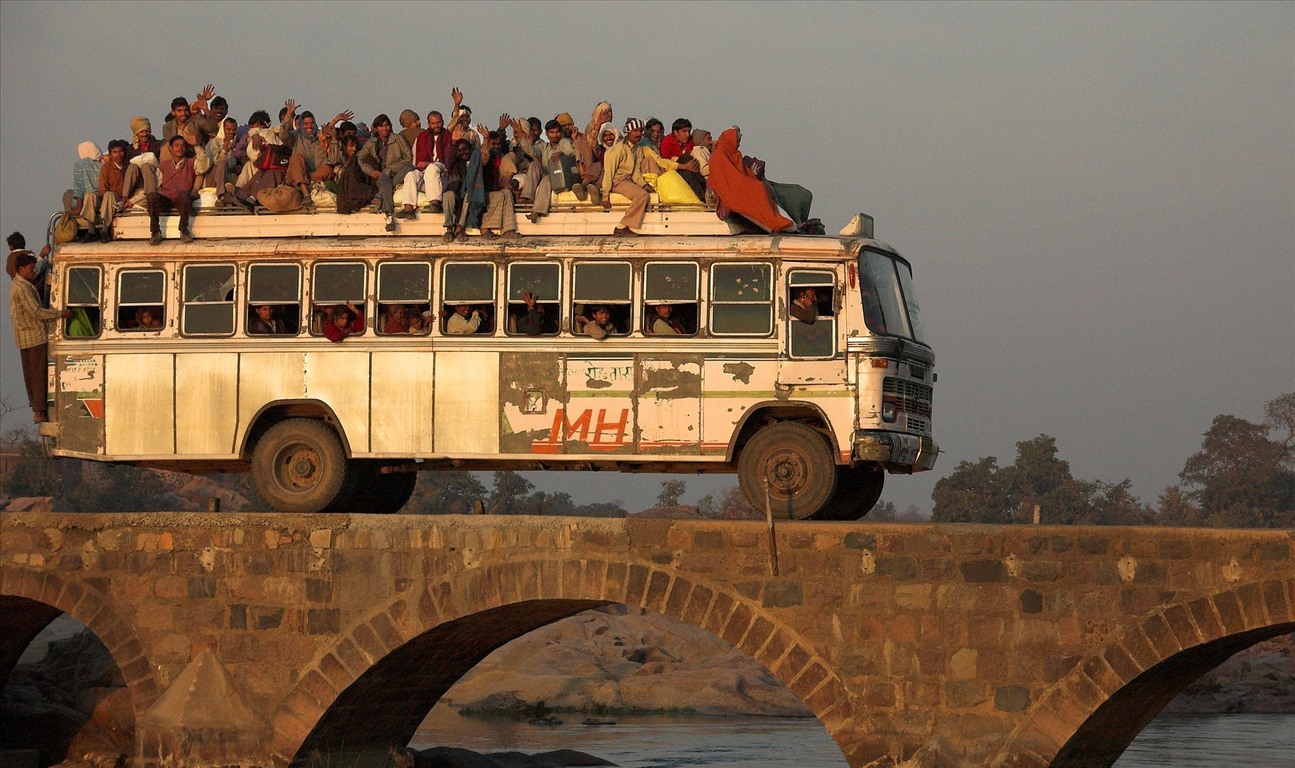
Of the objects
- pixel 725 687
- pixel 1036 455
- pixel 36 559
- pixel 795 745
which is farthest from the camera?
pixel 1036 455

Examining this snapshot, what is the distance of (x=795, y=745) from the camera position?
3022 cm

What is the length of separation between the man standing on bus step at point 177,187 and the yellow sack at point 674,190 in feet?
15.8

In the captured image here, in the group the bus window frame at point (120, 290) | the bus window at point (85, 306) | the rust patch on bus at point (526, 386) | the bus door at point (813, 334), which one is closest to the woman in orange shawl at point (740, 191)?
the bus door at point (813, 334)

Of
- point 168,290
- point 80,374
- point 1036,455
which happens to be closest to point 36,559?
point 80,374

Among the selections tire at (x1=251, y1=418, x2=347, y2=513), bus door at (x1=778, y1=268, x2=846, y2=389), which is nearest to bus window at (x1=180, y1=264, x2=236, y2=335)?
tire at (x1=251, y1=418, x2=347, y2=513)

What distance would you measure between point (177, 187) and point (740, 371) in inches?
245

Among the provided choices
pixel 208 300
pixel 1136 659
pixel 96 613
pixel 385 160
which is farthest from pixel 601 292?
pixel 96 613

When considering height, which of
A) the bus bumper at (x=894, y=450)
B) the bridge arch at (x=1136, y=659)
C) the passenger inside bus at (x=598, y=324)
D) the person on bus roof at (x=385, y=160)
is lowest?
the bridge arch at (x=1136, y=659)

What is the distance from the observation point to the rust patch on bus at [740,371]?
55.1ft

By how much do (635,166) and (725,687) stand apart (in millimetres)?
19190

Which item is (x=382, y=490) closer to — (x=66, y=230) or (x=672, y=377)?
(x=672, y=377)

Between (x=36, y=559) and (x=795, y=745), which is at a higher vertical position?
(x=36, y=559)

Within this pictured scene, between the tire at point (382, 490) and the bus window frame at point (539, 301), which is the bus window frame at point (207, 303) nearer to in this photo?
the tire at point (382, 490)

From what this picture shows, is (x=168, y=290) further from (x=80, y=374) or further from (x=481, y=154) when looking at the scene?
(x=481, y=154)
